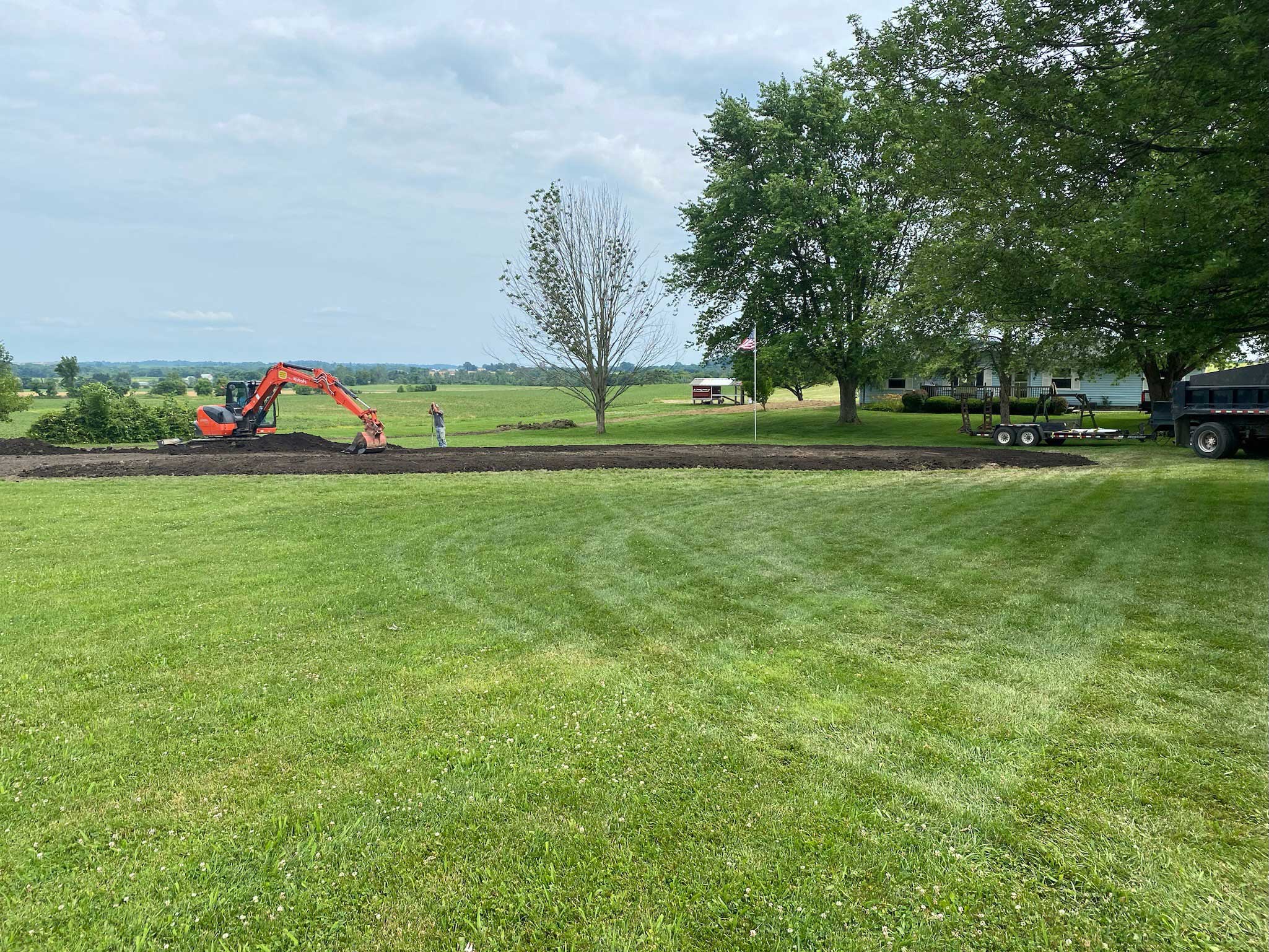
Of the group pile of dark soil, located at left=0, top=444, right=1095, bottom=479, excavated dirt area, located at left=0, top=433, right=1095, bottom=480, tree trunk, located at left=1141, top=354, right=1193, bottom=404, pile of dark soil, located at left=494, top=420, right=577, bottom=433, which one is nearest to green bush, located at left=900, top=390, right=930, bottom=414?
tree trunk, located at left=1141, top=354, right=1193, bottom=404

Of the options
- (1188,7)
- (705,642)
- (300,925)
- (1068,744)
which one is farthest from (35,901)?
(1188,7)

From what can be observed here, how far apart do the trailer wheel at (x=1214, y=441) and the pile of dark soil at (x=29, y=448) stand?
31.8 m

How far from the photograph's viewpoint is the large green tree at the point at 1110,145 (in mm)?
8008

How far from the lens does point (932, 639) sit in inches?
225

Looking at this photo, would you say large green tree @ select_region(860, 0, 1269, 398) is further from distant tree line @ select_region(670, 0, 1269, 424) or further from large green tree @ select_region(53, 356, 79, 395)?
large green tree @ select_region(53, 356, 79, 395)

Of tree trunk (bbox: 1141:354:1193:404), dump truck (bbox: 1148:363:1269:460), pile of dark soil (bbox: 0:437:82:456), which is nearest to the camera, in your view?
dump truck (bbox: 1148:363:1269:460)

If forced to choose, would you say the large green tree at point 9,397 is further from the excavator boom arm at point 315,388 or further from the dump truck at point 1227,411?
the dump truck at point 1227,411

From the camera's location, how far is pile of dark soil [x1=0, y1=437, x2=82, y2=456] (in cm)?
2234

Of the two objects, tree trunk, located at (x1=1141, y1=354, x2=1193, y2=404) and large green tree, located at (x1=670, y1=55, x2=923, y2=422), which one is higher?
large green tree, located at (x1=670, y1=55, x2=923, y2=422)

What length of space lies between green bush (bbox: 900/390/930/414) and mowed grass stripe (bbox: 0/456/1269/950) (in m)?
34.5

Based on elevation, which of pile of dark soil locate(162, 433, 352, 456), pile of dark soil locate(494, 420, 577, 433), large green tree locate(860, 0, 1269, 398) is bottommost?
pile of dark soil locate(162, 433, 352, 456)

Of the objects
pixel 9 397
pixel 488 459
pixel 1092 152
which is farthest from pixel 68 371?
pixel 1092 152

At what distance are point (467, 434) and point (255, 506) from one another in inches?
755

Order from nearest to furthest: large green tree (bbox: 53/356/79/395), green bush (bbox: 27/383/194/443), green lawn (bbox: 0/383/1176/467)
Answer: green lawn (bbox: 0/383/1176/467)
green bush (bbox: 27/383/194/443)
large green tree (bbox: 53/356/79/395)
